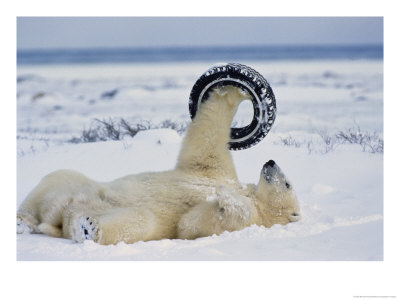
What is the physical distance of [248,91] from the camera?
14.1 feet

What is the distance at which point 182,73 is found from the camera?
15305 millimetres

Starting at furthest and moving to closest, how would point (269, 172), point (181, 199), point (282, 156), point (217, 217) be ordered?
point (282, 156), point (269, 172), point (181, 199), point (217, 217)

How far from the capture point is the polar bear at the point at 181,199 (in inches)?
146

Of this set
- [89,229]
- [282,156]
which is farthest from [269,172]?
[282,156]

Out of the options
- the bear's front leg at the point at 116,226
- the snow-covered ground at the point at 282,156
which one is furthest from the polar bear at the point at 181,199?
the snow-covered ground at the point at 282,156

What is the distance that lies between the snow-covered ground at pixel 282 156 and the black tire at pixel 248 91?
0.78 m

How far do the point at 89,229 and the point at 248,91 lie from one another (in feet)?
5.54

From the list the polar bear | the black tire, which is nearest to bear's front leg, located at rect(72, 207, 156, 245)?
the polar bear

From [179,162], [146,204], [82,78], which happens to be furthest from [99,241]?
[82,78]

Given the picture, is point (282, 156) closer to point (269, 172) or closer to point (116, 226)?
point (269, 172)

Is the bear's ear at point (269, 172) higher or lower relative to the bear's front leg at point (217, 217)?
A: higher

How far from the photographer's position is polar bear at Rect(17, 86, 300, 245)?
372 centimetres

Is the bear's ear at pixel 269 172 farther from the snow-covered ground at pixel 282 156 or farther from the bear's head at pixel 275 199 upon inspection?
the snow-covered ground at pixel 282 156

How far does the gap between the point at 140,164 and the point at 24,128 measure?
3692 mm
